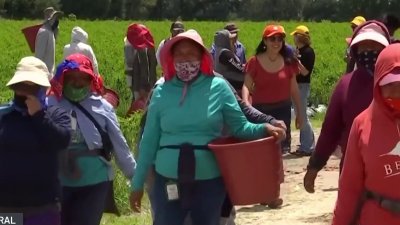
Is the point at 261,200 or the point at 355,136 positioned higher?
the point at 355,136

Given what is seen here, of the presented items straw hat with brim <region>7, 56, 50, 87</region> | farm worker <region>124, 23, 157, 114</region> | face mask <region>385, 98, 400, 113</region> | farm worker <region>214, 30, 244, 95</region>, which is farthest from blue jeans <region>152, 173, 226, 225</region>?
farm worker <region>124, 23, 157, 114</region>

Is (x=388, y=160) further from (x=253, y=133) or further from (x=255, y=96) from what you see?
(x=255, y=96)

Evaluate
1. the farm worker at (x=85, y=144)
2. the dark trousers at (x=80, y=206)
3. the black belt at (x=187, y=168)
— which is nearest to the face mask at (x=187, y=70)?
the black belt at (x=187, y=168)

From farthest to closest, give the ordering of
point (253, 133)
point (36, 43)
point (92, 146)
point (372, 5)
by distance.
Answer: point (372, 5)
point (36, 43)
point (92, 146)
point (253, 133)

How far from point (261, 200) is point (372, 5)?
294ft

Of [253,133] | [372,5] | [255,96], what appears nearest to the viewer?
[253,133]

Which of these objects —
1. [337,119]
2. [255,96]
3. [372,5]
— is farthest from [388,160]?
[372,5]

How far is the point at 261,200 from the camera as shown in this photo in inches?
234

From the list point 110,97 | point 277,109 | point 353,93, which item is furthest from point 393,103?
point 277,109

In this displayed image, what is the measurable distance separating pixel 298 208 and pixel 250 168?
13.6 ft

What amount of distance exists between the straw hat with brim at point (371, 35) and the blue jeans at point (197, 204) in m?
1.22

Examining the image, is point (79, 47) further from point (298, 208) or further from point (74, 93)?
point (74, 93)

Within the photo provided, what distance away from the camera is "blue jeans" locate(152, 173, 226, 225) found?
5.92 meters

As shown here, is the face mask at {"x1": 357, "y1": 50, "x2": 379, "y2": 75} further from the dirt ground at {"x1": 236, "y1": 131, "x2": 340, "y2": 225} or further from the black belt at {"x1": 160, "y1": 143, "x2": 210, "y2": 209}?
the dirt ground at {"x1": 236, "y1": 131, "x2": 340, "y2": 225}
